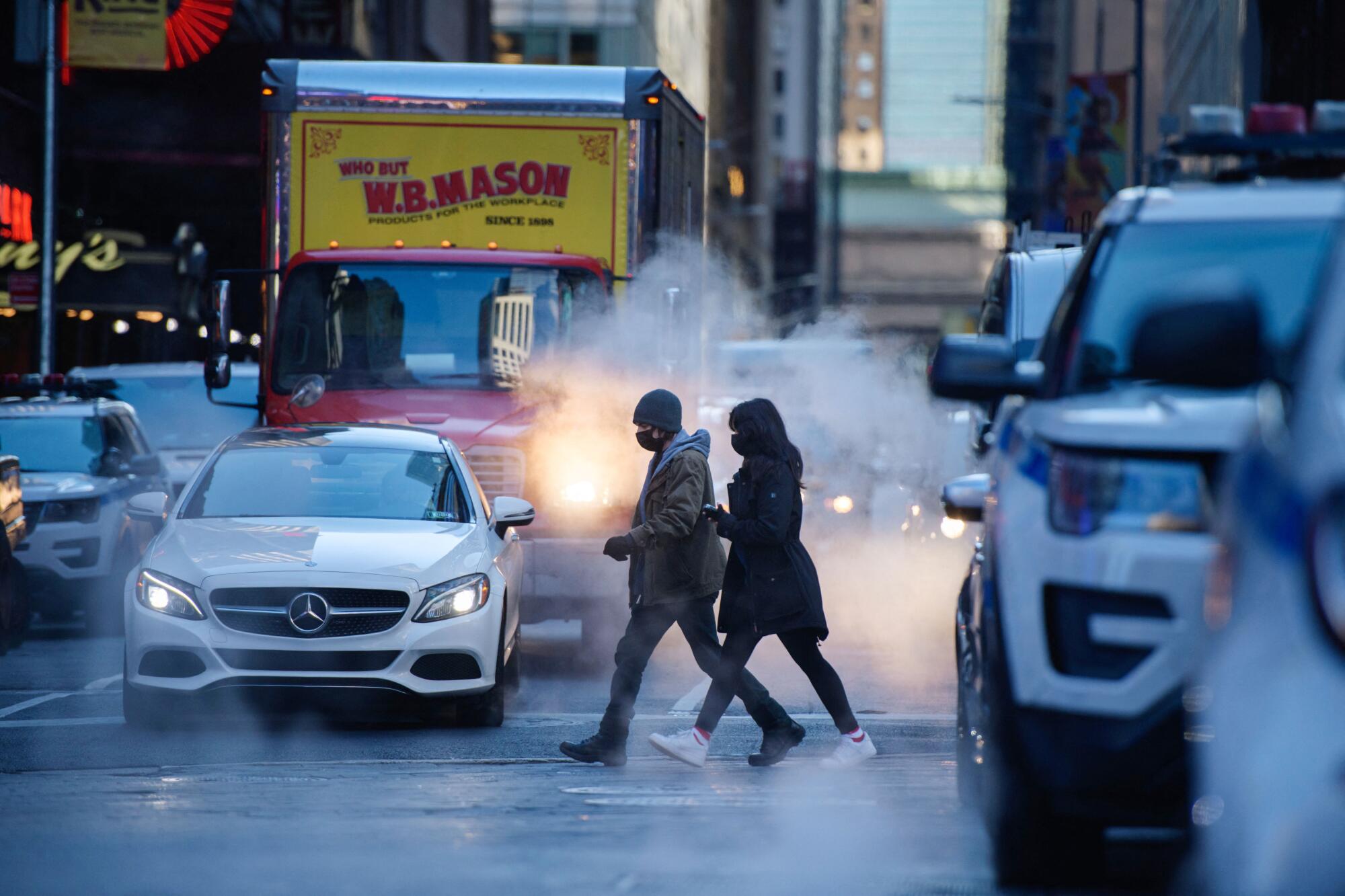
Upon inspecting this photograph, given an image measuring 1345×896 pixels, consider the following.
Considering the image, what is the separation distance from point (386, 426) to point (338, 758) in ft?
10.2

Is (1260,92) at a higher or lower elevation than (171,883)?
higher

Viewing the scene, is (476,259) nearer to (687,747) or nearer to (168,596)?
(168,596)

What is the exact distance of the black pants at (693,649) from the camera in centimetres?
948

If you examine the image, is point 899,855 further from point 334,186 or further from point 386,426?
point 334,186

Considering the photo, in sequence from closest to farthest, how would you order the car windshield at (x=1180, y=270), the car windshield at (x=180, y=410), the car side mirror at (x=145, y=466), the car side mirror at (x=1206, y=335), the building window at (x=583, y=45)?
the car side mirror at (x=1206, y=335) < the car windshield at (x=1180, y=270) < the car side mirror at (x=145, y=466) < the car windshield at (x=180, y=410) < the building window at (x=583, y=45)

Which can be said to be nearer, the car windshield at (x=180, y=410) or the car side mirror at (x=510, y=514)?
the car side mirror at (x=510, y=514)

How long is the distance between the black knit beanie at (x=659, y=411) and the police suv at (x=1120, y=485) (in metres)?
3.81

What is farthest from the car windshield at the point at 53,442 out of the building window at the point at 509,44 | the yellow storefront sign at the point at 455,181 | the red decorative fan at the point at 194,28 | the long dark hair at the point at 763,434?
the building window at the point at 509,44

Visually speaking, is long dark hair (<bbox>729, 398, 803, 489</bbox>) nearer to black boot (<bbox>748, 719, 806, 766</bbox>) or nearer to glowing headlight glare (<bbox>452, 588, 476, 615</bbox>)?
black boot (<bbox>748, 719, 806, 766</bbox>)

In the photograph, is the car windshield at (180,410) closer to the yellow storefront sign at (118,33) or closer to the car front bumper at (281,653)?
the yellow storefront sign at (118,33)

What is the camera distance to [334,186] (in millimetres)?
14281

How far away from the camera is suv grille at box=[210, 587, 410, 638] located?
33.0 ft

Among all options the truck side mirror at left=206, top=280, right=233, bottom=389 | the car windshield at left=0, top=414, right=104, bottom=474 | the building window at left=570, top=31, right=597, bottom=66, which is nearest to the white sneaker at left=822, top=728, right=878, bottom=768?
the truck side mirror at left=206, top=280, right=233, bottom=389

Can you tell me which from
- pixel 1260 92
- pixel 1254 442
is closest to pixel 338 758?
pixel 1254 442
